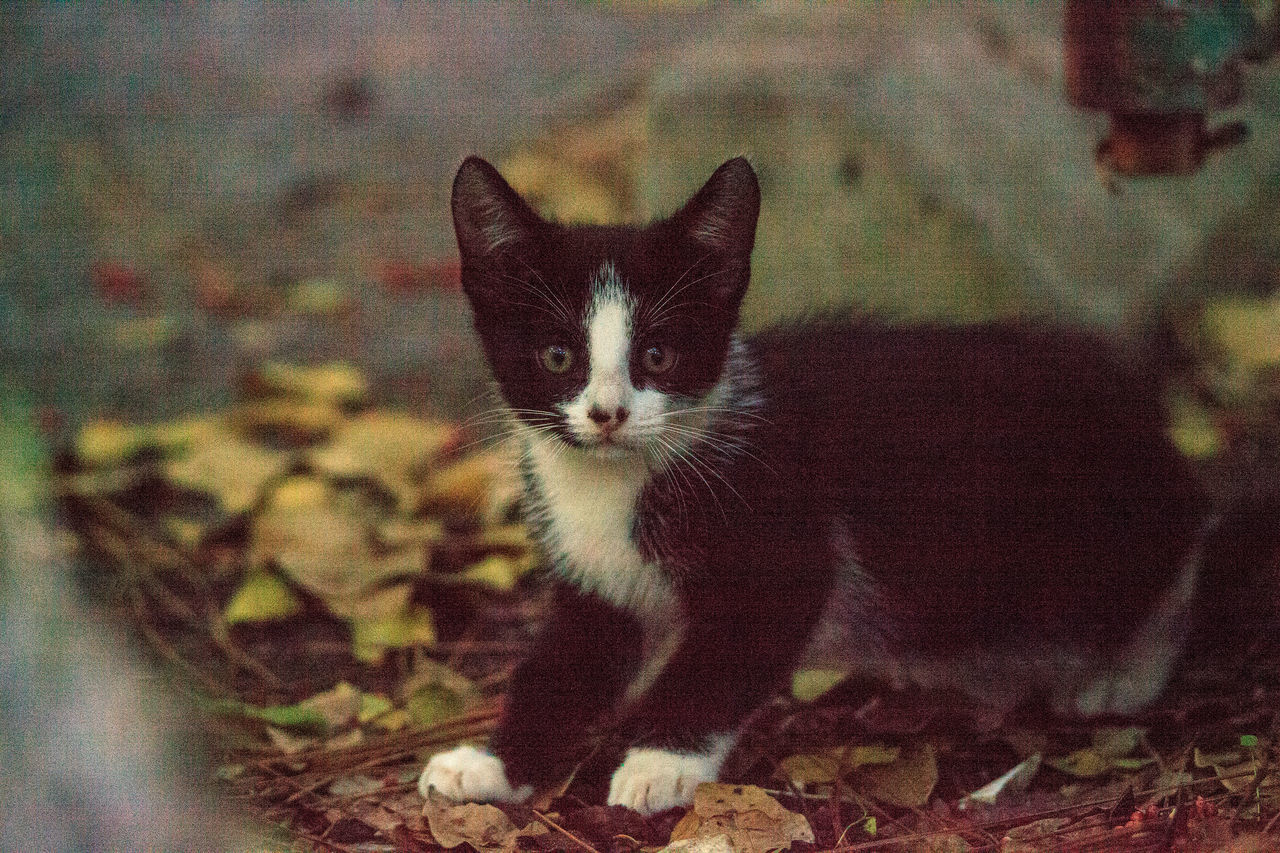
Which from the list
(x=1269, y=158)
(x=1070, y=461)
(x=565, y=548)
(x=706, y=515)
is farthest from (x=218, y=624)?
(x=1269, y=158)

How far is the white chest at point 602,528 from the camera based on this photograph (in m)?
1.82

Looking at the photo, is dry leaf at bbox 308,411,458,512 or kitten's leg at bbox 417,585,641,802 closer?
kitten's leg at bbox 417,585,641,802

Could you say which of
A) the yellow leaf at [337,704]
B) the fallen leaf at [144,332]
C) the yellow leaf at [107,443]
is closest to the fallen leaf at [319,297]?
the fallen leaf at [144,332]

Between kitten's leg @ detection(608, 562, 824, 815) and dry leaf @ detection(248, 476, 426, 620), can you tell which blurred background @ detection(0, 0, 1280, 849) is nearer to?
dry leaf @ detection(248, 476, 426, 620)

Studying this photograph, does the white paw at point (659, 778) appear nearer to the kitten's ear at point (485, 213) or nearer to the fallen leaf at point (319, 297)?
the kitten's ear at point (485, 213)

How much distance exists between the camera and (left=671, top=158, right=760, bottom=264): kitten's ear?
166cm

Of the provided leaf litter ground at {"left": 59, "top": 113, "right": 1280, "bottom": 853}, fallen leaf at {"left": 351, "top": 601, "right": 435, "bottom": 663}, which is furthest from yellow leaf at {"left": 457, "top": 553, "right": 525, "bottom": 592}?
fallen leaf at {"left": 351, "top": 601, "right": 435, "bottom": 663}

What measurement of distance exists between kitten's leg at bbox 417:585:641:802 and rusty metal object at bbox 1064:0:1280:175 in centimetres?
106

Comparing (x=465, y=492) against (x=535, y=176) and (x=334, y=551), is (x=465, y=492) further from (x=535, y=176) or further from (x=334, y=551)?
(x=535, y=176)

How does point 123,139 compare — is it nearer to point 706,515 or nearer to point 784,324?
point 784,324

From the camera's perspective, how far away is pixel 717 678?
176 cm

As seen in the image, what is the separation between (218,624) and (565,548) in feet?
2.77

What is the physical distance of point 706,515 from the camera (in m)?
1.77

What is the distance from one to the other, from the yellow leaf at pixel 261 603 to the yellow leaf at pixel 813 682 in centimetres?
95
